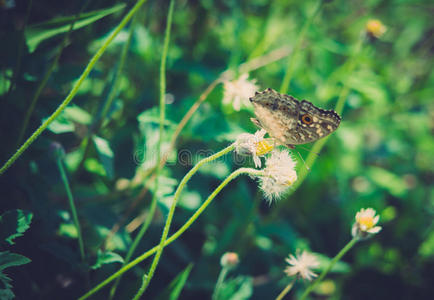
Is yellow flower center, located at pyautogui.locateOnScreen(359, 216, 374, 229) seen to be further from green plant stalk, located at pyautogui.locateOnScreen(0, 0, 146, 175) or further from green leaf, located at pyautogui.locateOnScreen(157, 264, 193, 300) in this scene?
green plant stalk, located at pyautogui.locateOnScreen(0, 0, 146, 175)

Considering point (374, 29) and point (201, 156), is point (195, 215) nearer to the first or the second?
point (201, 156)

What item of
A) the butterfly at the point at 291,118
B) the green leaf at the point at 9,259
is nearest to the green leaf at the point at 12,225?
the green leaf at the point at 9,259

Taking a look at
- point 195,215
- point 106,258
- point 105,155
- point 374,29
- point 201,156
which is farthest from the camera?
point 201,156

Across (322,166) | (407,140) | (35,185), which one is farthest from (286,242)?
(407,140)

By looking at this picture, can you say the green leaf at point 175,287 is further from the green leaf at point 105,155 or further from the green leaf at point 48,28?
the green leaf at point 48,28

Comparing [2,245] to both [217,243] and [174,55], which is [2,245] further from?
[174,55]

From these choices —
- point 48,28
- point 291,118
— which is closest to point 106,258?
point 291,118

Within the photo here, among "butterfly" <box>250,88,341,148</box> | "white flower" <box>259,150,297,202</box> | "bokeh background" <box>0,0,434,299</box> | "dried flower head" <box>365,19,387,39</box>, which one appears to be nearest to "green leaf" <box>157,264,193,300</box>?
"bokeh background" <box>0,0,434,299</box>
